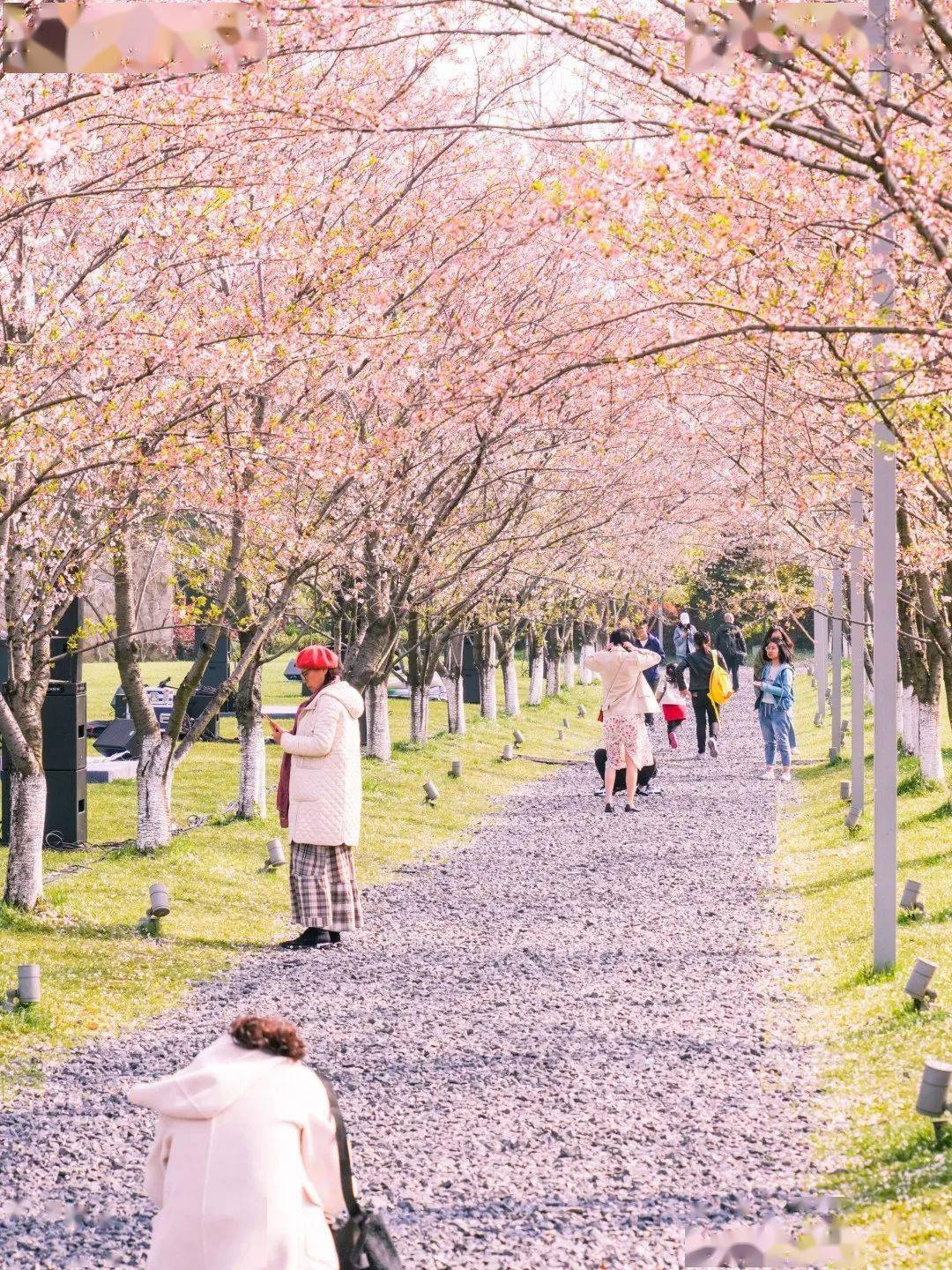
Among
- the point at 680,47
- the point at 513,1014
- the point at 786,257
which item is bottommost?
the point at 513,1014

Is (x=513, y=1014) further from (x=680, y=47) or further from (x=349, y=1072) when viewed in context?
(x=680, y=47)

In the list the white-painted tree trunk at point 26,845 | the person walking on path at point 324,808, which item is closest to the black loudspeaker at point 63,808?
the white-painted tree trunk at point 26,845

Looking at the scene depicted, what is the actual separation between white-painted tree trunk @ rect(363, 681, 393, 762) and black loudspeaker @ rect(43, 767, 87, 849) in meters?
8.57

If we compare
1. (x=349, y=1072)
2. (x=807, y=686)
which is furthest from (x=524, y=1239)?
(x=807, y=686)

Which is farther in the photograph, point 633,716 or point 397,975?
point 633,716

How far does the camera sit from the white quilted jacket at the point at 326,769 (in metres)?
11.4

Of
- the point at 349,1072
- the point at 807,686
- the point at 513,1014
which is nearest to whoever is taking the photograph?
the point at 349,1072

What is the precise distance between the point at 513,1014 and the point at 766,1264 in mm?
4101

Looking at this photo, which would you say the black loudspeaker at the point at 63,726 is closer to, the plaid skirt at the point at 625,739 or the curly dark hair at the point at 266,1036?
the plaid skirt at the point at 625,739

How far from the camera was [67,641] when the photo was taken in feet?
48.7

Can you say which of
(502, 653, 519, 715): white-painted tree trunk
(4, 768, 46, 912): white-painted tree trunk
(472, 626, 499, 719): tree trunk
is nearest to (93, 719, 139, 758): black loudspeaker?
(472, 626, 499, 719): tree trunk

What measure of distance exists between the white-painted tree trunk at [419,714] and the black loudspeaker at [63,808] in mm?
11115

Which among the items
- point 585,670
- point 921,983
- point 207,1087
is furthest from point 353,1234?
point 585,670

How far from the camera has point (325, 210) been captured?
39.6 feet
